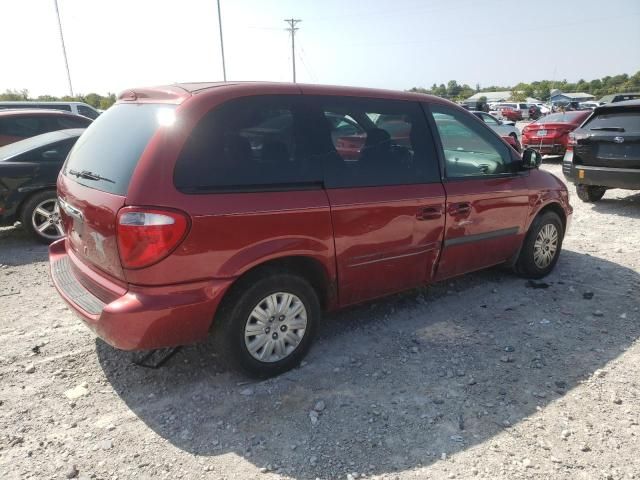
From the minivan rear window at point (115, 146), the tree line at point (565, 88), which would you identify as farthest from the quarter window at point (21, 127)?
the tree line at point (565, 88)

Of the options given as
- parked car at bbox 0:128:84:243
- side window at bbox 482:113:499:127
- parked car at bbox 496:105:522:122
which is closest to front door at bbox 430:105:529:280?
parked car at bbox 0:128:84:243

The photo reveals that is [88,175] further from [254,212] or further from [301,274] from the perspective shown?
[301,274]

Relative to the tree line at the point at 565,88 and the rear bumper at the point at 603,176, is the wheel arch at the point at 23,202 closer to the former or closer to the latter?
the rear bumper at the point at 603,176

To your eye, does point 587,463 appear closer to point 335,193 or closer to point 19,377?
point 335,193

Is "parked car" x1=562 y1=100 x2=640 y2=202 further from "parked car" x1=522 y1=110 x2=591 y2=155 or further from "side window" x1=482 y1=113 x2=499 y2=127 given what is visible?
"side window" x1=482 y1=113 x2=499 y2=127

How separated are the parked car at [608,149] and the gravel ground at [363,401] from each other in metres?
3.70

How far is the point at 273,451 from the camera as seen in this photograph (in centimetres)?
255

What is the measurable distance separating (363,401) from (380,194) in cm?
141

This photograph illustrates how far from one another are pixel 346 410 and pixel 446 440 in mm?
592

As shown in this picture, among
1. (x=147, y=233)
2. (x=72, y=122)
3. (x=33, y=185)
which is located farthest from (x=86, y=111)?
(x=147, y=233)

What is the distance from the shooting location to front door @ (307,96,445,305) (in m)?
3.25

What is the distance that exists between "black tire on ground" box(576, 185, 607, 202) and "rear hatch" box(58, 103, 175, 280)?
25.5 ft

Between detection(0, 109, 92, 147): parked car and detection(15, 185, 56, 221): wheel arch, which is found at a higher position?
detection(0, 109, 92, 147): parked car

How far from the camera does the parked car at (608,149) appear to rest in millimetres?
7141
